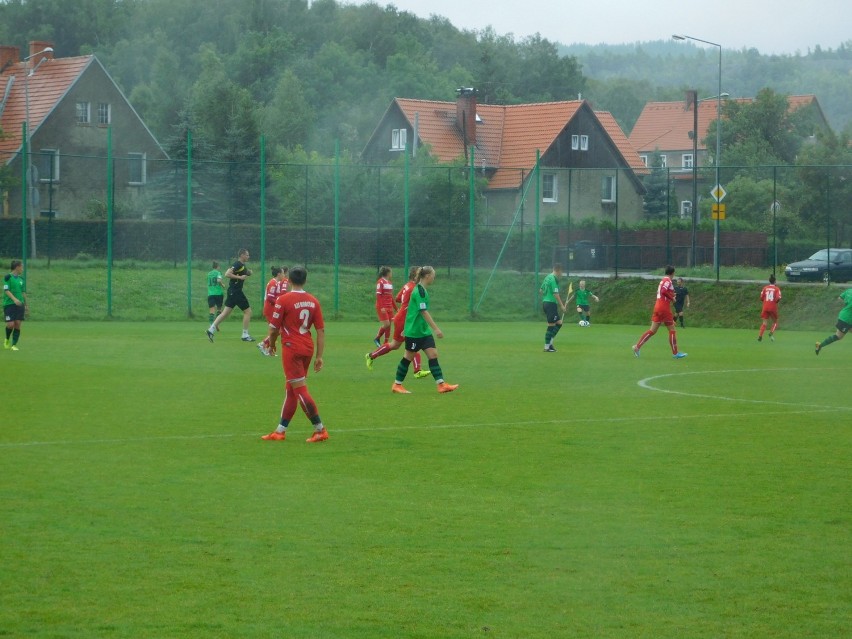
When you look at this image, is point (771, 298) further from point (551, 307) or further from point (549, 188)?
point (549, 188)

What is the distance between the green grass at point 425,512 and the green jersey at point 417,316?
3.16ft

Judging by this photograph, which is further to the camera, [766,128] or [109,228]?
[766,128]

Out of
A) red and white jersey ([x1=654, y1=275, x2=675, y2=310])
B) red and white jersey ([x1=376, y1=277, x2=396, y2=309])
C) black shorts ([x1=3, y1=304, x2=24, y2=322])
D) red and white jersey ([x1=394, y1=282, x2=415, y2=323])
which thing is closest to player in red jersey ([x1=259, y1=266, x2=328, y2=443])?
red and white jersey ([x1=394, y1=282, x2=415, y2=323])

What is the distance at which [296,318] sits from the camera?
42.9 ft

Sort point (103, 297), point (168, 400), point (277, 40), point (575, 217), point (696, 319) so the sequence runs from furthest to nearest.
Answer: point (277, 40) → point (575, 217) → point (696, 319) → point (103, 297) → point (168, 400)

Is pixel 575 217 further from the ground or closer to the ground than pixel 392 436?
further from the ground

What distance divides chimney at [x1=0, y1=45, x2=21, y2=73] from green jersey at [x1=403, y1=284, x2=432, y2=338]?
181 ft

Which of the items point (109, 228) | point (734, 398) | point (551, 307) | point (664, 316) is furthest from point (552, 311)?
point (109, 228)

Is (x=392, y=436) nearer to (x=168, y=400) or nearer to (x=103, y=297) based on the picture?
(x=168, y=400)

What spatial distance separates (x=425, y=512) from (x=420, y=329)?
8716 mm

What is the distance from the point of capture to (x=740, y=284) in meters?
41.5

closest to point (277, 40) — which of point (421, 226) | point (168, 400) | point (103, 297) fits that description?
point (421, 226)

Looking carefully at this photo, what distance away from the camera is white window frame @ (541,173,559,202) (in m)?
64.9

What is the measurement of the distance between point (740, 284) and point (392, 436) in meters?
29.7
